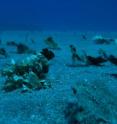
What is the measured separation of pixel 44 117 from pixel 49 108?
0.22m

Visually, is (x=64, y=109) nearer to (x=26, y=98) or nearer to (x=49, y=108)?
(x=49, y=108)

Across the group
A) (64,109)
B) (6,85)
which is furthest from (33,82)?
(64,109)

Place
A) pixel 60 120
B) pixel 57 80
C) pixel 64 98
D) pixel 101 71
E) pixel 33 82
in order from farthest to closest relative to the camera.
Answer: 1. pixel 101 71
2. pixel 57 80
3. pixel 33 82
4. pixel 64 98
5. pixel 60 120

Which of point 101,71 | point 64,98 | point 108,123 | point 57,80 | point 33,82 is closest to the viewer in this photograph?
point 108,123

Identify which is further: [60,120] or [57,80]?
[57,80]

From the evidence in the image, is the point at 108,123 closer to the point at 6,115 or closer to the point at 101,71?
the point at 6,115

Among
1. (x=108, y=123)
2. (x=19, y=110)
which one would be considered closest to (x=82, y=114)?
(x=108, y=123)

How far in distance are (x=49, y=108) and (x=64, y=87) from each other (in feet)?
2.96

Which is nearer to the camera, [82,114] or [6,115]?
[82,114]

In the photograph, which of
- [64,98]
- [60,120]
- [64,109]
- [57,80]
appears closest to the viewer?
[60,120]

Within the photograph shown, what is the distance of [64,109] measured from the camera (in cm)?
359

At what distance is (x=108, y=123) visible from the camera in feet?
9.79

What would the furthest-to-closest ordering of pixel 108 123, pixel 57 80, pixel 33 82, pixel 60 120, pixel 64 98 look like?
1. pixel 57 80
2. pixel 33 82
3. pixel 64 98
4. pixel 60 120
5. pixel 108 123

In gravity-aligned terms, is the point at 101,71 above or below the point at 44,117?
above
